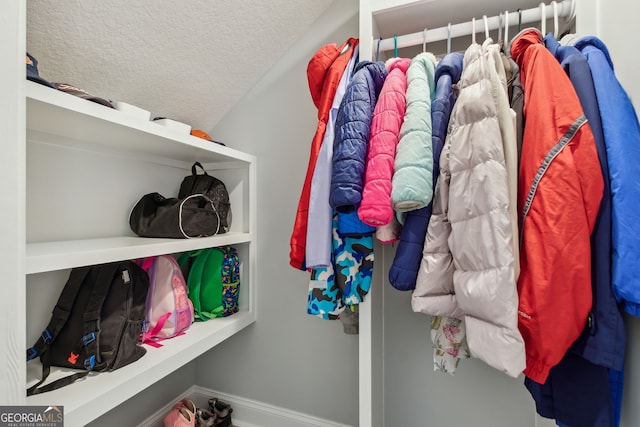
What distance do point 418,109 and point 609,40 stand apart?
0.51 m

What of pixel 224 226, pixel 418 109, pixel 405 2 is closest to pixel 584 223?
pixel 418 109

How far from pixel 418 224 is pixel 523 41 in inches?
21.6

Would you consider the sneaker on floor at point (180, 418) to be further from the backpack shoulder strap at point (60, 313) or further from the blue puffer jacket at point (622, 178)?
the blue puffer jacket at point (622, 178)

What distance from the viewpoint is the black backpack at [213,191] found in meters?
1.34

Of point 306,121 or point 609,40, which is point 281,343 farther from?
point 609,40

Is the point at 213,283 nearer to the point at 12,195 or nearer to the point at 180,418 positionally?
the point at 180,418

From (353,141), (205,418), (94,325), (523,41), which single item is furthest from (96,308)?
(523,41)

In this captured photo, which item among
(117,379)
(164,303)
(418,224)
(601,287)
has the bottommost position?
(117,379)

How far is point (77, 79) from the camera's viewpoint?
1.01 m

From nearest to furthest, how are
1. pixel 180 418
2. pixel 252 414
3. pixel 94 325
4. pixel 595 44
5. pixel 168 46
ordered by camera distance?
1. pixel 595 44
2. pixel 94 325
3. pixel 168 46
4. pixel 180 418
5. pixel 252 414

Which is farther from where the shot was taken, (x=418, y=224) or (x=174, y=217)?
(x=174, y=217)

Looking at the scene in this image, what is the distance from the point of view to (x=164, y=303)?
3.75 ft

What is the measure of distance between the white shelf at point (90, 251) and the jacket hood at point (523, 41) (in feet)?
3.93

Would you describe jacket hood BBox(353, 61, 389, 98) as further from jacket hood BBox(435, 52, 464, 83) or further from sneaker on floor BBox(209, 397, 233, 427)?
sneaker on floor BBox(209, 397, 233, 427)
